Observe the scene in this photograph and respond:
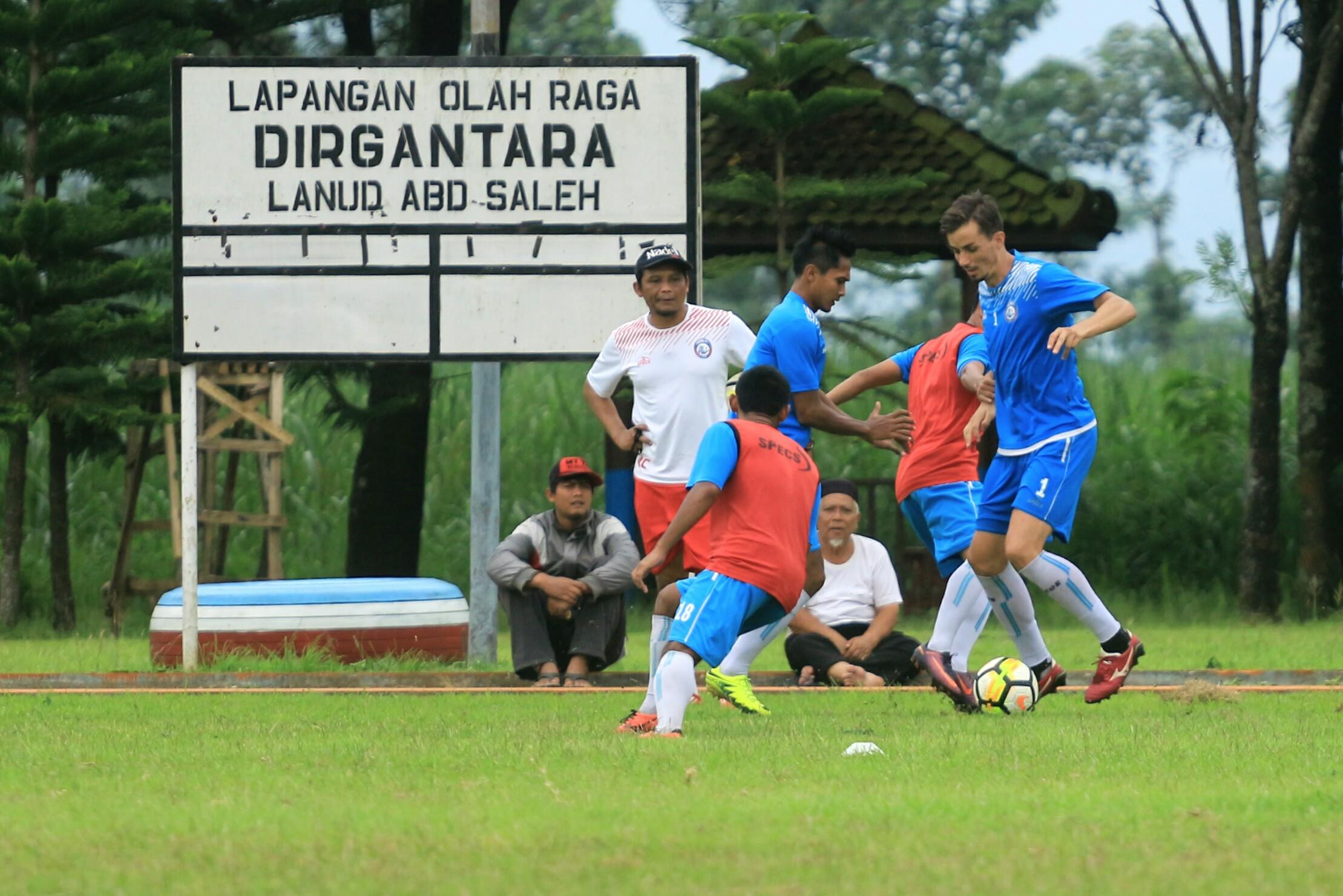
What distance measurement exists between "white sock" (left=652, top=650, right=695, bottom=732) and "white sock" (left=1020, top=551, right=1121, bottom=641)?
1877 mm

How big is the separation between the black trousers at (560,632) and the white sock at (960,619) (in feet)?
7.81

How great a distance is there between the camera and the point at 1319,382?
20266 mm

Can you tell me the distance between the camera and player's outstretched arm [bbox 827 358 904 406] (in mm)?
10008

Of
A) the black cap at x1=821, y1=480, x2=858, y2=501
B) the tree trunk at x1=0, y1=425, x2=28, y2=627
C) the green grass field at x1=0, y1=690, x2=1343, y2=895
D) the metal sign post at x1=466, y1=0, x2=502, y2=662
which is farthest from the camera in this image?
the tree trunk at x1=0, y1=425, x2=28, y2=627

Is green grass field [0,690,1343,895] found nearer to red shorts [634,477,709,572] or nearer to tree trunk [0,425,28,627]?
red shorts [634,477,709,572]

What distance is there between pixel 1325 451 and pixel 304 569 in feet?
34.1

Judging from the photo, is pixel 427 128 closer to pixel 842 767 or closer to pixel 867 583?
pixel 867 583

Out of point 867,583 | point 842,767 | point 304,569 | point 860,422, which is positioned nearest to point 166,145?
point 304,569

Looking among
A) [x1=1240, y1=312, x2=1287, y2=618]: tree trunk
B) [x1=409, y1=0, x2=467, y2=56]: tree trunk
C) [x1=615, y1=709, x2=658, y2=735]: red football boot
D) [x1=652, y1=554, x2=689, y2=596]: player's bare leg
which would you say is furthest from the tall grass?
[x1=615, y1=709, x2=658, y2=735]: red football boot

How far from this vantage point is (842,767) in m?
6.92

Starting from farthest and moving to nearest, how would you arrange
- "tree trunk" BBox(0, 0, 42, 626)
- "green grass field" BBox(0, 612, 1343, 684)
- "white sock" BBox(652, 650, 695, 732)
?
"tree trunk" BBox(0, 0, 42, 626), "green grass field" BBox(0, 612, 1343, 684), "white sock" BBox(652, 650, 695, 732)

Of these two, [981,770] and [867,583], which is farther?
[867,583]

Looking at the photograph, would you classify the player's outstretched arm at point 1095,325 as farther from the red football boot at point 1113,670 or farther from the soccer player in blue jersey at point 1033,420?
the red football boot at point 1113,670

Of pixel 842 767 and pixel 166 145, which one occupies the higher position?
pixel 166 145
